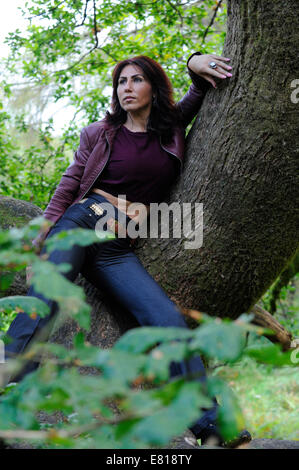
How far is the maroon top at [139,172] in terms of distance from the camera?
109 inches

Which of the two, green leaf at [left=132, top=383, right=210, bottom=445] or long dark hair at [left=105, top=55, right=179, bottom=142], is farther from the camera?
long dark hair at [left=105, top=55, right=179, bottom=142]

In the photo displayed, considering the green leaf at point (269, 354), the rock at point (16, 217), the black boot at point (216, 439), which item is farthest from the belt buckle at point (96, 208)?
the green leaf at point (269, 354)

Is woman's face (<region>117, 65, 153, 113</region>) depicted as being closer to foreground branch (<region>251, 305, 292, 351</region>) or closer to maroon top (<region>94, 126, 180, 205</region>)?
maroon top (<region>94, 126, 180, 205</region>)

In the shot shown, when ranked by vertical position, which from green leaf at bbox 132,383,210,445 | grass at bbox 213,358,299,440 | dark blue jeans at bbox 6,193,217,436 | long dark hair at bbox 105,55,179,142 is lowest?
grass at bbox 213,358,299,440

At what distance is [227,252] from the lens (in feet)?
8.58

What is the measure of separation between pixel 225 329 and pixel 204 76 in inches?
83.3

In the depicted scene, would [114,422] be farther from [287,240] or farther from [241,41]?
[241,41]

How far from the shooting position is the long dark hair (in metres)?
2.93

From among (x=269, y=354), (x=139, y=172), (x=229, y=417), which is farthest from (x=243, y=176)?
(x=229, y=417)

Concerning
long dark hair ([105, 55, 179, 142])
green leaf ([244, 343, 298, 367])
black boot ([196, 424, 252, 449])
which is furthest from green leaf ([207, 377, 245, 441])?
long dark hair ([105, 55, 179, 142])

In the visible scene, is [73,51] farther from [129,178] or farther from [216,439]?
[216,439]

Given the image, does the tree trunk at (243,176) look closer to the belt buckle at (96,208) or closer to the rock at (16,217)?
the belt buckle at (96,208)
